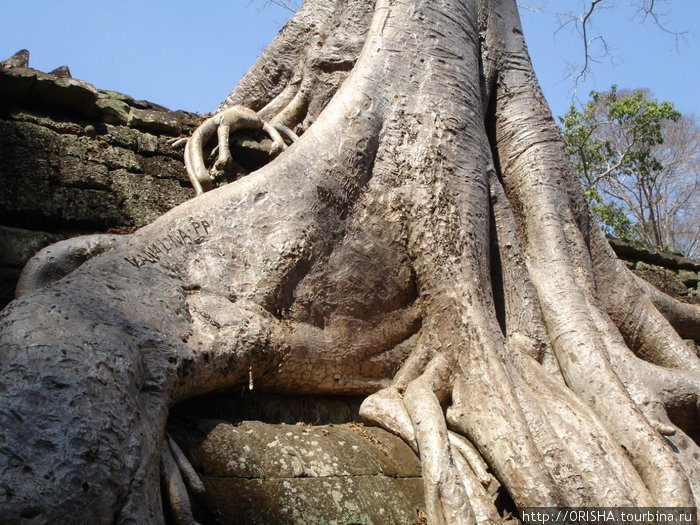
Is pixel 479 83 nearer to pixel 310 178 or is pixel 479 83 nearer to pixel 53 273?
pixel 310 178

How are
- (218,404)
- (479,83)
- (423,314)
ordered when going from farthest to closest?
1. (479,83)
2. (423,314)
3. (218,404)

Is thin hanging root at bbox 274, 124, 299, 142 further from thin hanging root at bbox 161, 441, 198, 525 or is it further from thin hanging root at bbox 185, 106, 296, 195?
thin hanging root at bbox 161, 441, 198, 525

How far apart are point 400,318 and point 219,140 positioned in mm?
1377

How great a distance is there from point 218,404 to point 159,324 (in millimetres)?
413

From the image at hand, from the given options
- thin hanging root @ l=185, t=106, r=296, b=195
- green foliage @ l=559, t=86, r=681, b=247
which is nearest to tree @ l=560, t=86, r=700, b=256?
green foliage @ l=559, t=86, r=681, b=247

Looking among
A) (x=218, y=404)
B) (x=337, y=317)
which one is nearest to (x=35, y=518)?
(x=218, y=404)

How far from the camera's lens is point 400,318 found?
227 cm

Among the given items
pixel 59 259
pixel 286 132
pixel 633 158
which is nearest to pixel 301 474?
pixel 59 259

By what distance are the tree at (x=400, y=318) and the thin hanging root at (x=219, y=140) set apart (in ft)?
0.81

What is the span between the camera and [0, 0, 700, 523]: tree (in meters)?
1.23

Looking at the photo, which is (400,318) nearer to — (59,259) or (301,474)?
(301,474)

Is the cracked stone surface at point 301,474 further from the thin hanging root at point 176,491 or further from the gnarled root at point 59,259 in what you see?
the gnarled root at point 59,259

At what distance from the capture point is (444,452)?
164 centimetres

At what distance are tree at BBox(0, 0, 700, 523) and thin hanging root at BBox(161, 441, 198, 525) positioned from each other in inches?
2.8
